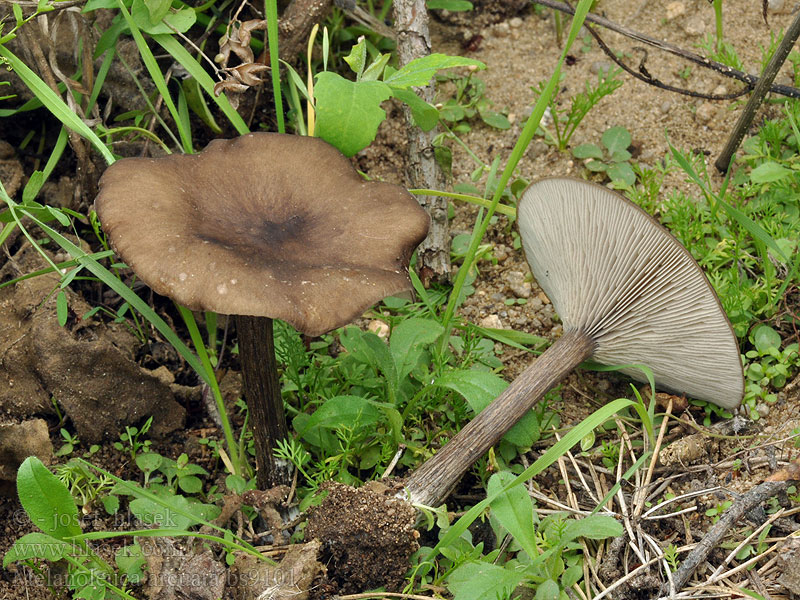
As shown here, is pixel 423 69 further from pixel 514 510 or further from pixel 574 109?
pixel 514 510

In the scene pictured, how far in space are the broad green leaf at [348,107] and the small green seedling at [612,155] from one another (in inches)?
48.7

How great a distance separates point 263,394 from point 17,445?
77cm

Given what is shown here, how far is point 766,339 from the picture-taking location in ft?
8.50

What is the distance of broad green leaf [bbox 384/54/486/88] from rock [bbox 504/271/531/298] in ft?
3.18

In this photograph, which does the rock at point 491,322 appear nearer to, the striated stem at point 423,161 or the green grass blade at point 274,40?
the striated stem at point 423,161

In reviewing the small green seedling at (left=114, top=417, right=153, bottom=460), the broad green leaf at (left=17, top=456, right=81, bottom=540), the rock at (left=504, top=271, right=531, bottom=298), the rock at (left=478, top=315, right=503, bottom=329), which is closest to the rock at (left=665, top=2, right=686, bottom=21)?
the rock at (left=504, top=271, right=531, bottom=298)

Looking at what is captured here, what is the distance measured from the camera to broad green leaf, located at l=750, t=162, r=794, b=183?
2850mm

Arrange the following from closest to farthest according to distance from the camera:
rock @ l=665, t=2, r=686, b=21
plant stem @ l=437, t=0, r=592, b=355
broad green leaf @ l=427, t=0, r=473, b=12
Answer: plant stem @ l=437, t=0, r=592, b=355 < broad green leaf @ l=427, t=0, r=473, b=12 < rock @ l=665, t=2, r=686, b=21

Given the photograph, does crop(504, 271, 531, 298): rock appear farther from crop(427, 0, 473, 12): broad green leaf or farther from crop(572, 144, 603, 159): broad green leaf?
crop(427, 0, 473, 12): broad green leaf

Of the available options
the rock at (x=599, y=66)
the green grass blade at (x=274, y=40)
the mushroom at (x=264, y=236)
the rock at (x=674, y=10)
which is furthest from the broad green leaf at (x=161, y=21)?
the rock at (x=674, y=10)

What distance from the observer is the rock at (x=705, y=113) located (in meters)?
3.30

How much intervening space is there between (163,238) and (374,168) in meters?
1.55

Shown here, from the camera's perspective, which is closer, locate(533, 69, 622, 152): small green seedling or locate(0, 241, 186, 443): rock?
locate(0, 241, 186, 443): rock

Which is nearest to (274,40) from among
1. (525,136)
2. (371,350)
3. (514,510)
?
(525,136)
